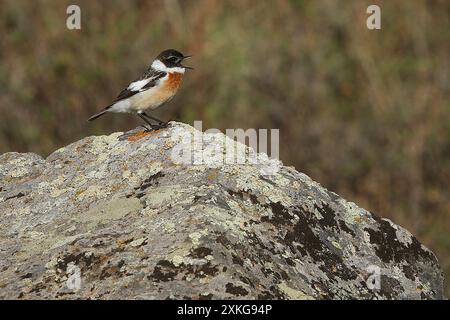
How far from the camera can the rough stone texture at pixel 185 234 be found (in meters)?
4.02

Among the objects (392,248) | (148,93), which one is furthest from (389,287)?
(148,93)

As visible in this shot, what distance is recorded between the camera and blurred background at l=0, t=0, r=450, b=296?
528 inches

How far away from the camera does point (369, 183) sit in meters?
13.7

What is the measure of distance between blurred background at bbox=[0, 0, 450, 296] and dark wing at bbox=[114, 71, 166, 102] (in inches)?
199

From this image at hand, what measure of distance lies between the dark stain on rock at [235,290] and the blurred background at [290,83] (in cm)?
895

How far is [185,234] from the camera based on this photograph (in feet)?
13.8

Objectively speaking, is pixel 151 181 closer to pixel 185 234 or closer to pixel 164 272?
pixel 185 234

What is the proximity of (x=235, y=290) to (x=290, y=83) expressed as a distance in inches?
425

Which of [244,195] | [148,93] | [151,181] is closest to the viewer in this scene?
[244,195]

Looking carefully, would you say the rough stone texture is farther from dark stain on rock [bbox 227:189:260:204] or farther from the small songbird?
the small songbird

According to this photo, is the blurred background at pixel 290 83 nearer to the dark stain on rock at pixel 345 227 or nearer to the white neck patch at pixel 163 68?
the white neck patch at pixel 163 68

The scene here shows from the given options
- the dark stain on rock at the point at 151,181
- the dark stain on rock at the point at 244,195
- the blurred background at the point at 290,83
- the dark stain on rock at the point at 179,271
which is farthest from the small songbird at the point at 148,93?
the blurred background at the point at 290,83
